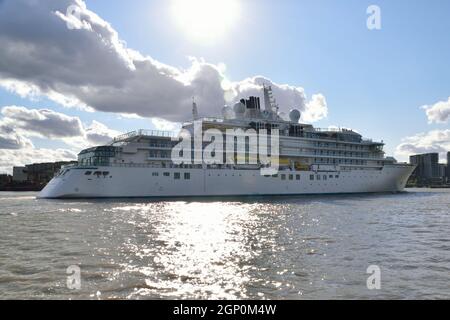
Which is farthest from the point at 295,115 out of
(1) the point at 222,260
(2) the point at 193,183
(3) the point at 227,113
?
(1) the point at 222,260

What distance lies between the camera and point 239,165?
5650cm

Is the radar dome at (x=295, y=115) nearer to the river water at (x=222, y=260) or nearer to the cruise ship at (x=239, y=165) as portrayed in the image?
the cruise ship at (x=239, y=165)

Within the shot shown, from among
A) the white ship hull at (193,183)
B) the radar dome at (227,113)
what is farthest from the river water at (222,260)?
the radar dome at (227,113)

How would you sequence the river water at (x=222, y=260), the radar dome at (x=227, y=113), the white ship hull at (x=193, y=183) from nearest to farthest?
the river water at (x=222, y=260) → the white ship hull at (x=193, y=183) → the radar dome at (x=227, y=113)

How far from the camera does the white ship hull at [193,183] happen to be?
46.9 meters

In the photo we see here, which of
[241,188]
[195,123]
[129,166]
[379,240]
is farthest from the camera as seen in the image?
[195,123]

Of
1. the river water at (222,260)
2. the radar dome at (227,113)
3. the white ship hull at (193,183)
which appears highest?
the radar dome at (227,113)

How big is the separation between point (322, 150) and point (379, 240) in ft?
165

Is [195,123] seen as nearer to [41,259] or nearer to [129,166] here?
[129,166]

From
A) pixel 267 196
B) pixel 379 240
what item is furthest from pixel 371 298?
pixel 267 196

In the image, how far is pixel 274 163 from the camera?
→ 196 ft

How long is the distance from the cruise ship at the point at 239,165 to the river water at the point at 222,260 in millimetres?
24794

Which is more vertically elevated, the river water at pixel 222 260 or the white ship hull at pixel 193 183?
the white ship hull at pixel 193 183

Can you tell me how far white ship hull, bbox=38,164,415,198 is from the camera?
46875mm
